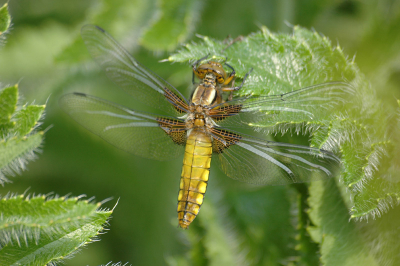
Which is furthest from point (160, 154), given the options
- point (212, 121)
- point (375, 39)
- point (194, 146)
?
point (375, 39)

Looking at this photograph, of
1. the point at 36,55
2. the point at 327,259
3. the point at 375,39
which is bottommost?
the point at 327,259

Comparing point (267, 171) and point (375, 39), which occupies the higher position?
point (375, 39)

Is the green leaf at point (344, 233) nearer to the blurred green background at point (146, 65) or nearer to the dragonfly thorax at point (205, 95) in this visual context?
the blurred green background at point (146, 65)

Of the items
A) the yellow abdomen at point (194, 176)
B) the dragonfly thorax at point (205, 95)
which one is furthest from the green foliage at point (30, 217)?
the dragonfly thorax at point (205, 95)

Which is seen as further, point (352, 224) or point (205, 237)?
point (205, 237)

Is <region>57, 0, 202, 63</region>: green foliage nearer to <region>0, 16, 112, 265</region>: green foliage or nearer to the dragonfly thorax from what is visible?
the dragonfly thorax

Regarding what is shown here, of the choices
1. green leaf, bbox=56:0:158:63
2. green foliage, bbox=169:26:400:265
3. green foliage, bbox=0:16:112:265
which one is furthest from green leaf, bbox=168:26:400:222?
green leaf, bbox=56:0:158:63

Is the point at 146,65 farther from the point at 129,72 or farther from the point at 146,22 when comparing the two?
the point at 129,72

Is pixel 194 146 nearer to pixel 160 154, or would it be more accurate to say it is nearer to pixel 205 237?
pixel 160 154
